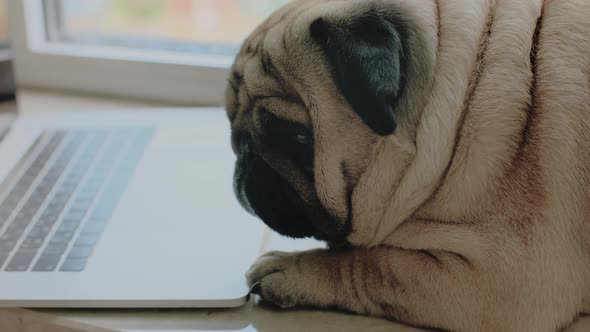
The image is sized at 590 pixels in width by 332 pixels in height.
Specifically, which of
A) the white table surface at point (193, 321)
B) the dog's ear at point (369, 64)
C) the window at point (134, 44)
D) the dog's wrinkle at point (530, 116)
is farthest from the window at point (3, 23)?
the dog's wrinkle at point (530, 116)

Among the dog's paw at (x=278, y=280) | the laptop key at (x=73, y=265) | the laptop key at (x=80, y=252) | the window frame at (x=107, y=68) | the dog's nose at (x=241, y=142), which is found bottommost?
the window frame at (x=107, y=68)

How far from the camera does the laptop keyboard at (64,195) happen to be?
3.34 ft

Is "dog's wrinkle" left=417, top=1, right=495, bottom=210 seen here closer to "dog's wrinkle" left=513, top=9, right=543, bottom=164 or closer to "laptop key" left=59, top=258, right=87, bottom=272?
"dog's wrinkle" left=513, top=9, right=543, bottom=164

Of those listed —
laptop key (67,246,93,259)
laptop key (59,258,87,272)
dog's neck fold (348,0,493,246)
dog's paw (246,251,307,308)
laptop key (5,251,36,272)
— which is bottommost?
laptop key (5,251,36,272)

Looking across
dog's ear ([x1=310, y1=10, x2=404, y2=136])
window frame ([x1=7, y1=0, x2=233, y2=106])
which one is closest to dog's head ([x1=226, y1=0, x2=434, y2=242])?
dog's ear ([x1=310, y1=10, x2=404, y2=136])

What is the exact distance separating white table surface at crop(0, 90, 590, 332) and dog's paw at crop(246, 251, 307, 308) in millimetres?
15

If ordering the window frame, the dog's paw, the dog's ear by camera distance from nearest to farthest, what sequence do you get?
the dog's ear, the dog's paw, the window frame

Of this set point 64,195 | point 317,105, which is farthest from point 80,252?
point 317,105

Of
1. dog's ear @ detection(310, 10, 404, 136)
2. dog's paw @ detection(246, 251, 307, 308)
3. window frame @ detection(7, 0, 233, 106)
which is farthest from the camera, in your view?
window frame @ detection(7, 0, 233, 106)

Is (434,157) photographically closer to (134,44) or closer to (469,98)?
(469,98)

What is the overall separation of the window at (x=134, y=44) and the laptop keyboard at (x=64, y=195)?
0.22 m

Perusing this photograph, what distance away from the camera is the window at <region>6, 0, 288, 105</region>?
5.12ft

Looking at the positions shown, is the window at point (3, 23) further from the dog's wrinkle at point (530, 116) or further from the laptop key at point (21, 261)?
the dog's wrinkle at point (530, 116)

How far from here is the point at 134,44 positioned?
1.64 meters
